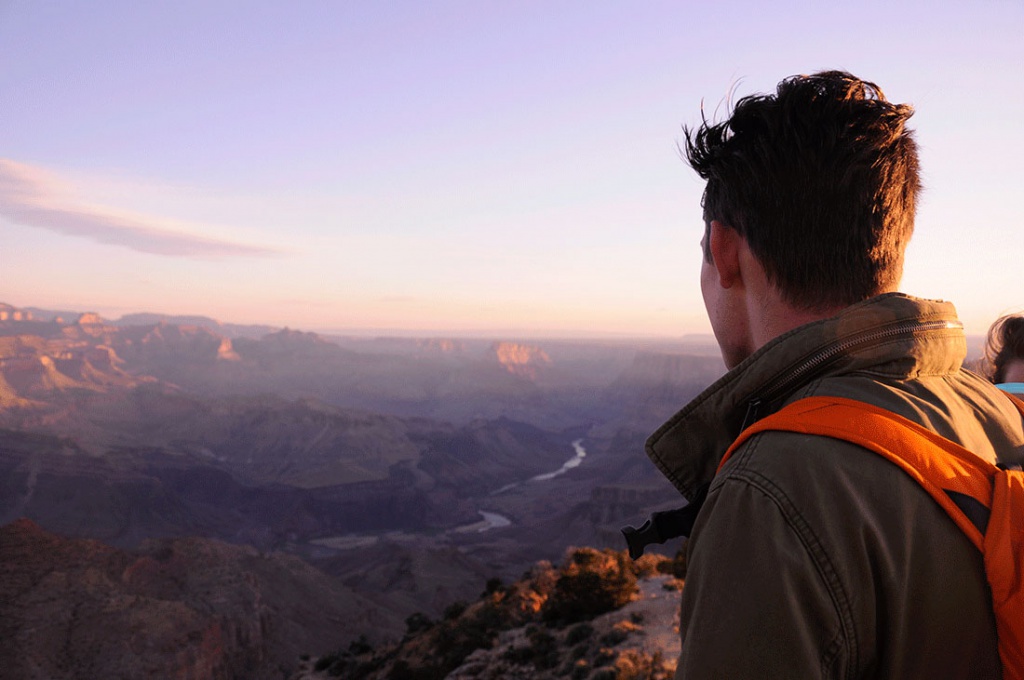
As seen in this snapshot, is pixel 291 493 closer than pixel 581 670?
No

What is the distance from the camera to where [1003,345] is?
4246 mm

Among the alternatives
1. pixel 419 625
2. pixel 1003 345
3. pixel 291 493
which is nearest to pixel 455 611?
pixel 419 625

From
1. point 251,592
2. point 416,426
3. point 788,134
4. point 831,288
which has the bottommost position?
point 416,426

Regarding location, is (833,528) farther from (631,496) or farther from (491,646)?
(631,496)

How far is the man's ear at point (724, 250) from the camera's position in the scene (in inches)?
61.0

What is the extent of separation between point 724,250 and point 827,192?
0.27m

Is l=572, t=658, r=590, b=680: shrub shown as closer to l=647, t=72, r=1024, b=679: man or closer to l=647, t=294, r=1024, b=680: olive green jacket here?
l=647, t=72, r=1024, b=679: man

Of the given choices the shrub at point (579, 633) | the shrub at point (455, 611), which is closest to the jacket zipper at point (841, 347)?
the shrub at point (579, 633)

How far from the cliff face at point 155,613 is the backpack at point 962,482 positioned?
31.4m

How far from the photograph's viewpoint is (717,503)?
1080 millimetres

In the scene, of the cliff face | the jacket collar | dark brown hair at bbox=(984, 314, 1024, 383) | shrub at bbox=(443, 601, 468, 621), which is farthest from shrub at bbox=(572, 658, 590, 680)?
the cliff face

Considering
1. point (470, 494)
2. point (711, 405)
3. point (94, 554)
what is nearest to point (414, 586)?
point (94, 554)

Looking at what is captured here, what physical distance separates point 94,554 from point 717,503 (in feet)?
150

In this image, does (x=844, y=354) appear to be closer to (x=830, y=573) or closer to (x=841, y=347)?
(x=841, y=347)
